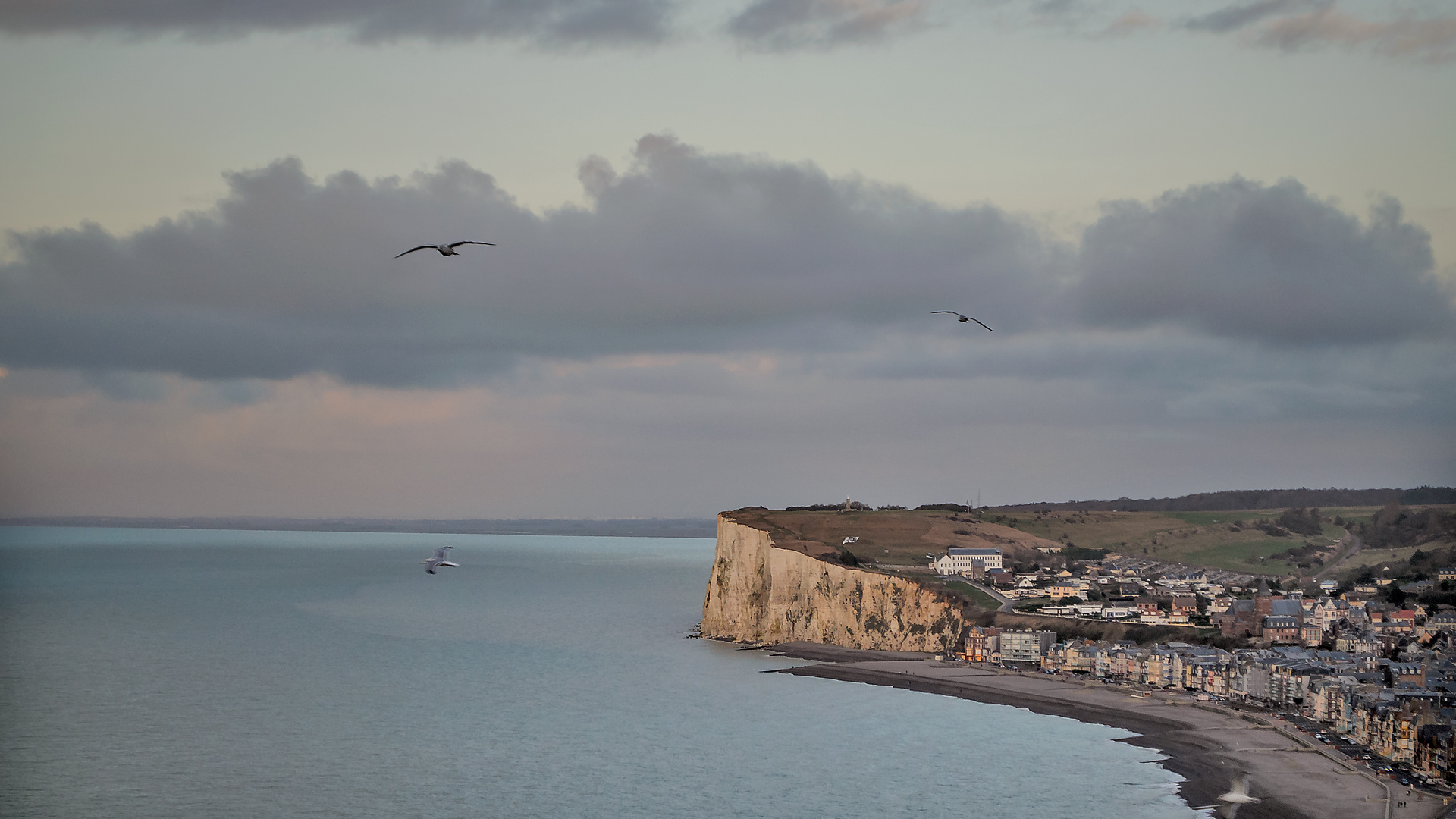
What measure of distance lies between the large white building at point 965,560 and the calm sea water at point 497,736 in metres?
23.2

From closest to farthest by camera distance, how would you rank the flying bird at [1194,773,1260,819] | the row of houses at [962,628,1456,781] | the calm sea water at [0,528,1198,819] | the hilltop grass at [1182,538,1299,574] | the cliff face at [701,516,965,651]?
1. the flying bird at [1194,773,1260,819]
2. the calm sea water at [0,528,1198,819]
3. the row of houses at [962,628,1456,781]
4. the cliff face at [701,516,965,651]
5. the hilltop grass at [1182,538,1299,574]

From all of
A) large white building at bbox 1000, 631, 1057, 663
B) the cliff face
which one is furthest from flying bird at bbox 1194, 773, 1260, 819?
the cliff face

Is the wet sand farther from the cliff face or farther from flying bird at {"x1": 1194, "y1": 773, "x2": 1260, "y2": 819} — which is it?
the cliff face

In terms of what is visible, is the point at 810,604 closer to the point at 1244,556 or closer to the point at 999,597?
the point at 999,597

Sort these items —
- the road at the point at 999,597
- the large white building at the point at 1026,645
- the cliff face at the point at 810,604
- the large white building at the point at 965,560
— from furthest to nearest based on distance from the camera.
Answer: the large white building at the point at 965,560
the road at the point at 999,597
the cliff face at the point at 810,604
the large white building at the point at 1026,645

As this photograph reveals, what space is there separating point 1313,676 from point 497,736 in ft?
136

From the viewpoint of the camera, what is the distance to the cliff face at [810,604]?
8431cm

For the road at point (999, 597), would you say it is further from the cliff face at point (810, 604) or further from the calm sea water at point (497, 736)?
the calm sea water at point (497, 736)

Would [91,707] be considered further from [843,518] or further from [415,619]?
[843,518]

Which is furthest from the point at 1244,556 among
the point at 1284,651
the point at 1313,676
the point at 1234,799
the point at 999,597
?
the point at 1234,799

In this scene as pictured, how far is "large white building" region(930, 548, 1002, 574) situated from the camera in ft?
335

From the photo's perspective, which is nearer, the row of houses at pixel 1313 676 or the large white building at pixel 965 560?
the row of houses at pixel 1313 676

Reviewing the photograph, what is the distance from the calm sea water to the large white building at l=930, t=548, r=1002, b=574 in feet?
76.0

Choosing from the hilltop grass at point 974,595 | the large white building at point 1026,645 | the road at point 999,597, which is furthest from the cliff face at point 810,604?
the road at point 999,597
